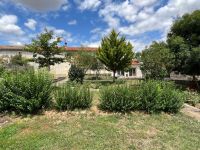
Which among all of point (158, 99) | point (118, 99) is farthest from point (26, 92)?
point (158, 99)

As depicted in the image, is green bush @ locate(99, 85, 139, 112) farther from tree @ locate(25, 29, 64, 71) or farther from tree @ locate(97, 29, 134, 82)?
tree @ locate(97, 29, 134, 82)

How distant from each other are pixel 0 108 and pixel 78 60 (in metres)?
19.4

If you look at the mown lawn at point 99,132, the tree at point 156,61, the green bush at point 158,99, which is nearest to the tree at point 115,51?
the tree at point 156,61

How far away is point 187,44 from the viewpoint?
23.0m

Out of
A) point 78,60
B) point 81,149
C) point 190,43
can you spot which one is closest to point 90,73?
point 78,60

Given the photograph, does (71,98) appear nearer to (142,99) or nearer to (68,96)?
(68,96)

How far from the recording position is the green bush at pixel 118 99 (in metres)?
9.20

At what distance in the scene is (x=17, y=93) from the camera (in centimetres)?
873

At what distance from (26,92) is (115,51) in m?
16.8

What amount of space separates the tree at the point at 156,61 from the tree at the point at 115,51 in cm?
307

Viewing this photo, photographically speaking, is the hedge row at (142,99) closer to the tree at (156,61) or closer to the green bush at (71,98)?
the green bush at (71,98)

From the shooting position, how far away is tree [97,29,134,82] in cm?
2475

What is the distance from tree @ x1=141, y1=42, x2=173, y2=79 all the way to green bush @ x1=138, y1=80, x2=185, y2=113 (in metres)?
11.3

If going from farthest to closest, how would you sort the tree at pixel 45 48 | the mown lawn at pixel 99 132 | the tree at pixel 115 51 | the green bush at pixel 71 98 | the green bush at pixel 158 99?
the tree at pixel 115 51
the tree at pixel 45 48
the green bush at pixel 158 99
the green bush at pixel 71 98
the mown lawn at pixel 99 132
